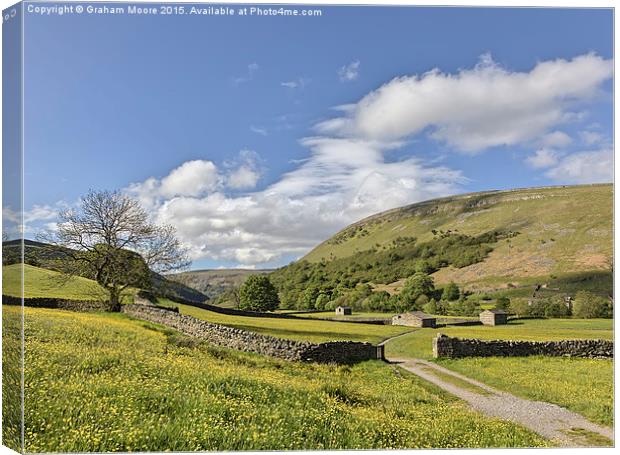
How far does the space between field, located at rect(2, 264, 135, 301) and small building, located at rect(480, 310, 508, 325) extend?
7.91 m

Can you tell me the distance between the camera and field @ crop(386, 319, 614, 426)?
1156 cm

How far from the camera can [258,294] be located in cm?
1201

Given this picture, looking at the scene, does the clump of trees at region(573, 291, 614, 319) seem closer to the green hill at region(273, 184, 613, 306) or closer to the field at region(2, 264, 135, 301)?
the green hill at region(273, 184, 613, 306)

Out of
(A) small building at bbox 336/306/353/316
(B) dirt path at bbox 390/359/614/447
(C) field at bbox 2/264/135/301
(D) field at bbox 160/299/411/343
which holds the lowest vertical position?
(B) dirt path at bbox 390/359/614/447

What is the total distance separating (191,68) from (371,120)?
351 centimetres

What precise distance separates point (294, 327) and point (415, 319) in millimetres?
2752

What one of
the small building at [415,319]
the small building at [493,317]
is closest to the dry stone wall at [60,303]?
the small building at [415,319]

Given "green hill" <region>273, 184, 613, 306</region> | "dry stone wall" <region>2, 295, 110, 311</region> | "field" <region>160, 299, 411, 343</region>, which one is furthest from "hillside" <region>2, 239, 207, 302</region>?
"green hill" <region>273, 184, 613, 306</region>

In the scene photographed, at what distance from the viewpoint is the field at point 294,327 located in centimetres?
1191

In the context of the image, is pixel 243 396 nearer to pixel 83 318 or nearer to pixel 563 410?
pixel 83 318

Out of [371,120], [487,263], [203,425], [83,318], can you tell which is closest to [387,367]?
[487,263]

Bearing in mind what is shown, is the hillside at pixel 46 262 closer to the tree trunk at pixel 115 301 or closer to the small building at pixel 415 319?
the tree trunk at pixel 115 301

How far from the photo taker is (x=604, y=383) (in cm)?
1198

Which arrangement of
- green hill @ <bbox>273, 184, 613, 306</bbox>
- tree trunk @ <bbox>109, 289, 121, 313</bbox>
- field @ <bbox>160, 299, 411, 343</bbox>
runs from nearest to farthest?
field @ <bbox>160, 299, 411, 343</bbox> < green hill @ <bbox>273, 184, 613, 306</bbox> < tree trunk @ <bbox>109, 289, 121, 313</bbox>
